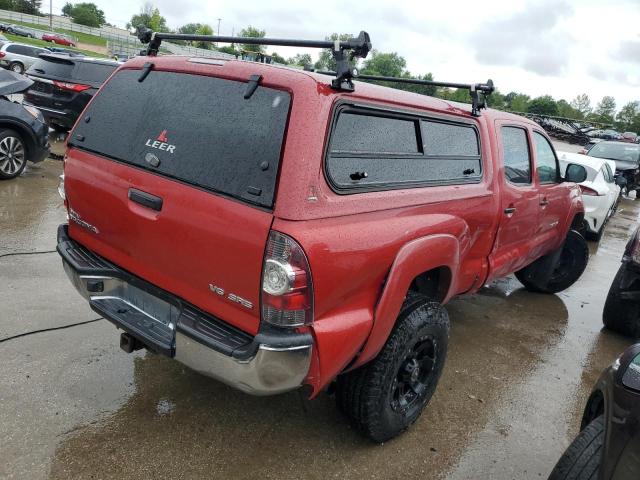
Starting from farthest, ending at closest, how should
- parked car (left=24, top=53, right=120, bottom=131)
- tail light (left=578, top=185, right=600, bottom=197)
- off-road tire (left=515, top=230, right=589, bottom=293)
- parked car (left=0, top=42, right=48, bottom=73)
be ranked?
parked car (left=0, top=42, right=48, bottom=73) < parked car (left=24, top=53, right=120, bottom=131) < tail light (left=578, top=185, right=600, bottom=197) < off-road tire (left=515, top=230, right=589, bottom=293)

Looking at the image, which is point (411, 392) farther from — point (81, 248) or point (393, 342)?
point (81, 248)

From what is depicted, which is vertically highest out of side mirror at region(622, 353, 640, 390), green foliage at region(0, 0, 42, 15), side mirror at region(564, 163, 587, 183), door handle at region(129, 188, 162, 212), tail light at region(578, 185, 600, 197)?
green foliage at region(0, 0, 42, 15)

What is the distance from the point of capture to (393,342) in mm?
2738

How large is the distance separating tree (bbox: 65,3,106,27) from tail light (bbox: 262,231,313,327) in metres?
113

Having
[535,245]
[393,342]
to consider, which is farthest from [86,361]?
[535,245]

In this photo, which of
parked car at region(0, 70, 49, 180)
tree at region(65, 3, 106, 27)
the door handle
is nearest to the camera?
the door handle

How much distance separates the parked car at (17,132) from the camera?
278 inches

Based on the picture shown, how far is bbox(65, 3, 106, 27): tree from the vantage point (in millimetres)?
98956

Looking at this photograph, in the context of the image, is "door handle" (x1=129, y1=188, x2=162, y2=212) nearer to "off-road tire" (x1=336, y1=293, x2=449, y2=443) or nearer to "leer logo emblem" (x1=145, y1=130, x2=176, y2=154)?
"leer logo emblem" (x1=145, y1=130, x2=176, y2=154)

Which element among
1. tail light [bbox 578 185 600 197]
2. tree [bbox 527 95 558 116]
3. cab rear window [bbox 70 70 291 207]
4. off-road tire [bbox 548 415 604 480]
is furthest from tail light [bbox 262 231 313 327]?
tree [bbox 527 95 558 116]

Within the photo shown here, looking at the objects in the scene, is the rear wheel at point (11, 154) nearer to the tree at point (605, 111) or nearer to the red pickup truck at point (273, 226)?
the red pickup truck at point (273, 226)

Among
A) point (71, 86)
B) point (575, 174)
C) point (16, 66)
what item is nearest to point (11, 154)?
point (71, 86)

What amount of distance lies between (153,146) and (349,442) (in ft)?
6.24

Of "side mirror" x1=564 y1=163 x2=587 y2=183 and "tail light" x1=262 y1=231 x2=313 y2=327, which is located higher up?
"side mirror" x1=564 y1=163 x2=587 y2=183
